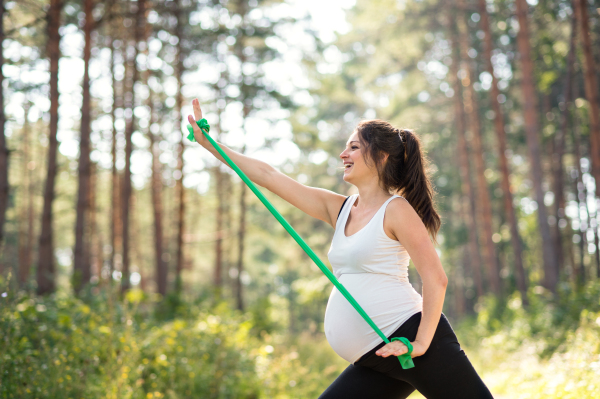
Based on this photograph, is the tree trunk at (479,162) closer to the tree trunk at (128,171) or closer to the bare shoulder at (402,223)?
the tree trunk at (128,171)

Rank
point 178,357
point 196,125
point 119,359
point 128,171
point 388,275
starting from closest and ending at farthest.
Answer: point 388,275
point 196,125
point 119,359
point 178,357
point 128,171

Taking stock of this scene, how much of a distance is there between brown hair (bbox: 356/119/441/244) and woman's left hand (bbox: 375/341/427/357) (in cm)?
63

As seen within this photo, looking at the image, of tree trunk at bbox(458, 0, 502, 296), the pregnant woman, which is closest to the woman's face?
the pregnant woman

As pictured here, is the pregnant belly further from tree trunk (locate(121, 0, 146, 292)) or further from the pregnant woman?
tree trunk (locate(121, 0, 146, 292))

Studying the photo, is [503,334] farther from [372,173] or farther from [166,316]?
[372,173]

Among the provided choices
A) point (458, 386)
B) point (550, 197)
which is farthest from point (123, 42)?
point (550, 197)

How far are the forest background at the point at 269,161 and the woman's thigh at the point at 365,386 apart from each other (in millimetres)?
1159

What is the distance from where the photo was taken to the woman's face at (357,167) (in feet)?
8.41

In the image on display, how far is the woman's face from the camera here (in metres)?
2.56

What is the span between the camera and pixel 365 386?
8.01 feet

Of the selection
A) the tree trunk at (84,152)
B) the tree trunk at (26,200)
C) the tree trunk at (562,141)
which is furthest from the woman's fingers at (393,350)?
the tree trunk at (26,200)

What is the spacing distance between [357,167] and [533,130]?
11126 mm

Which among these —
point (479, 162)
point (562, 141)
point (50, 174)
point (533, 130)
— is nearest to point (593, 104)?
point (533, 130)

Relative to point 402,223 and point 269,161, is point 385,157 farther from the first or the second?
point 269,161
